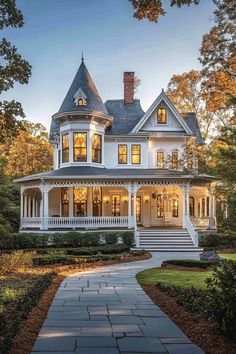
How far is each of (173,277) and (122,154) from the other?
1744 cm

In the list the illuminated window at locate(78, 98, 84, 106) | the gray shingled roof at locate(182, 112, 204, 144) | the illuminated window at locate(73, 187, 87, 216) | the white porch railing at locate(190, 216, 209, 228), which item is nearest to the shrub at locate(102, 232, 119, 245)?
the illuminated window at locate(73, 187, 87, 216)

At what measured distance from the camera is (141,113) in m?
31.6

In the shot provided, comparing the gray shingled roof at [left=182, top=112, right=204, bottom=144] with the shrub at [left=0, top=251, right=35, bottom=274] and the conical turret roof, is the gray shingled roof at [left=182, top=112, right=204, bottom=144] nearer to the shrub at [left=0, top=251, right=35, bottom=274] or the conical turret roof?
the conical turret roof

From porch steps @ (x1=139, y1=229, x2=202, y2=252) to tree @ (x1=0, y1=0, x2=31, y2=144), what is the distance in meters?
16.1

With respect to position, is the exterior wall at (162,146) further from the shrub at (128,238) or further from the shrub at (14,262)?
the shrub at (14,262)

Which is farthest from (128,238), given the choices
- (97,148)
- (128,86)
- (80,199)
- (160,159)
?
(128,86)

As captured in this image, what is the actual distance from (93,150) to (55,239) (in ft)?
24.4

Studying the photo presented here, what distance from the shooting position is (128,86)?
3266 centimetres

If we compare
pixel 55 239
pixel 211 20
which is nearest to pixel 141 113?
pixel 211 20

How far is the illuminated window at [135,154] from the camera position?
29.7 m

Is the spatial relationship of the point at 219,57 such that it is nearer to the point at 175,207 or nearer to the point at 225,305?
the point at 175,207

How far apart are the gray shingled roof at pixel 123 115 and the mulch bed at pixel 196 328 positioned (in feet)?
70.4

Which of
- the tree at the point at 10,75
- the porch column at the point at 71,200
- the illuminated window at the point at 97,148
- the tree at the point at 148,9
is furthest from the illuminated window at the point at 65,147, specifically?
the tree at the point at 148,9

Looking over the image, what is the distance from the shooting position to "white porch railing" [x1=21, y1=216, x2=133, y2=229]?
25828mm
